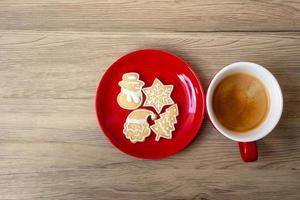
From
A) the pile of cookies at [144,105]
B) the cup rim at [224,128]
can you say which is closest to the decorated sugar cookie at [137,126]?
the pile of cookies at [144,105]

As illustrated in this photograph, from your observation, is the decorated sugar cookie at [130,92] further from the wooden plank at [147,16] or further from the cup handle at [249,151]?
the cup handle at [249,151]

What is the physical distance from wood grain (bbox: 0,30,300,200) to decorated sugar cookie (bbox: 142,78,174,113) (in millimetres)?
78

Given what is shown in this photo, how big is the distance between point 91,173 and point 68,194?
0.21ft

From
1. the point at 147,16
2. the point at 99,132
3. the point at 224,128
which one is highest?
the point at 147,16

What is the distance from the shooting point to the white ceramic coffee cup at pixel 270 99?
0.58 m

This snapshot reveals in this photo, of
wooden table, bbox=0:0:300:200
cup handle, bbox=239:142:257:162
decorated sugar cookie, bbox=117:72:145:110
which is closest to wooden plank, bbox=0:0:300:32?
wooden table, bbox=0:0:300:200

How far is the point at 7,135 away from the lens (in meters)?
0.65

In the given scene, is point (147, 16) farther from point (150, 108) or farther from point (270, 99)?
point (270, 99)

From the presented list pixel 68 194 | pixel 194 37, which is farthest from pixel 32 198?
pixel 194 37

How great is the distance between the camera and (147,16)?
27.0 inches

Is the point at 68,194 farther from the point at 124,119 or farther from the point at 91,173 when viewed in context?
the point at 124,119

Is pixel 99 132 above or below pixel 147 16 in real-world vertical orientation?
below

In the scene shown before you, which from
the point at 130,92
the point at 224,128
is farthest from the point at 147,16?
the point at 224,128

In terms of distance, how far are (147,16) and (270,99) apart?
12.2 inches
